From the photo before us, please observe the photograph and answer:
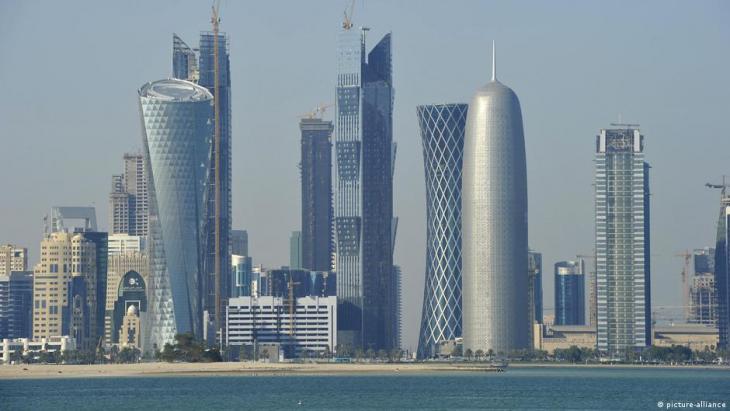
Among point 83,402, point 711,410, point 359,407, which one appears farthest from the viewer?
point 83,402

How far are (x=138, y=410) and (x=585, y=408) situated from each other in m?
44.6

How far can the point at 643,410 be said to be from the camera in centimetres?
16750

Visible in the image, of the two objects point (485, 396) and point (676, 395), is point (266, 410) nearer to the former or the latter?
point (485, 396)

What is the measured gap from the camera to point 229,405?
176625 millimetres

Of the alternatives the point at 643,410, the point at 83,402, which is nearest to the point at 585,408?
the point at 643,410

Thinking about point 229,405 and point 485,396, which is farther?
point 485,396

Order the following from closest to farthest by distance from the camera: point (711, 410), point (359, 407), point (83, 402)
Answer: point (711, 410) < point (359, 407) < point (83, 402)

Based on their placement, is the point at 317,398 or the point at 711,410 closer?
the point at 711,410

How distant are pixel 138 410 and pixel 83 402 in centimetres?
1820

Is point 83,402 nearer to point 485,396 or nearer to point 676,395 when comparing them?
point 485,396

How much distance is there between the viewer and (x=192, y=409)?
170 metres

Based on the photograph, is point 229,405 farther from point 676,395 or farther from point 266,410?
point 676,395

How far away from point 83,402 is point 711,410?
67677 millimetres

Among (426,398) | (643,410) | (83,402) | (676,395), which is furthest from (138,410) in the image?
(676,395)
